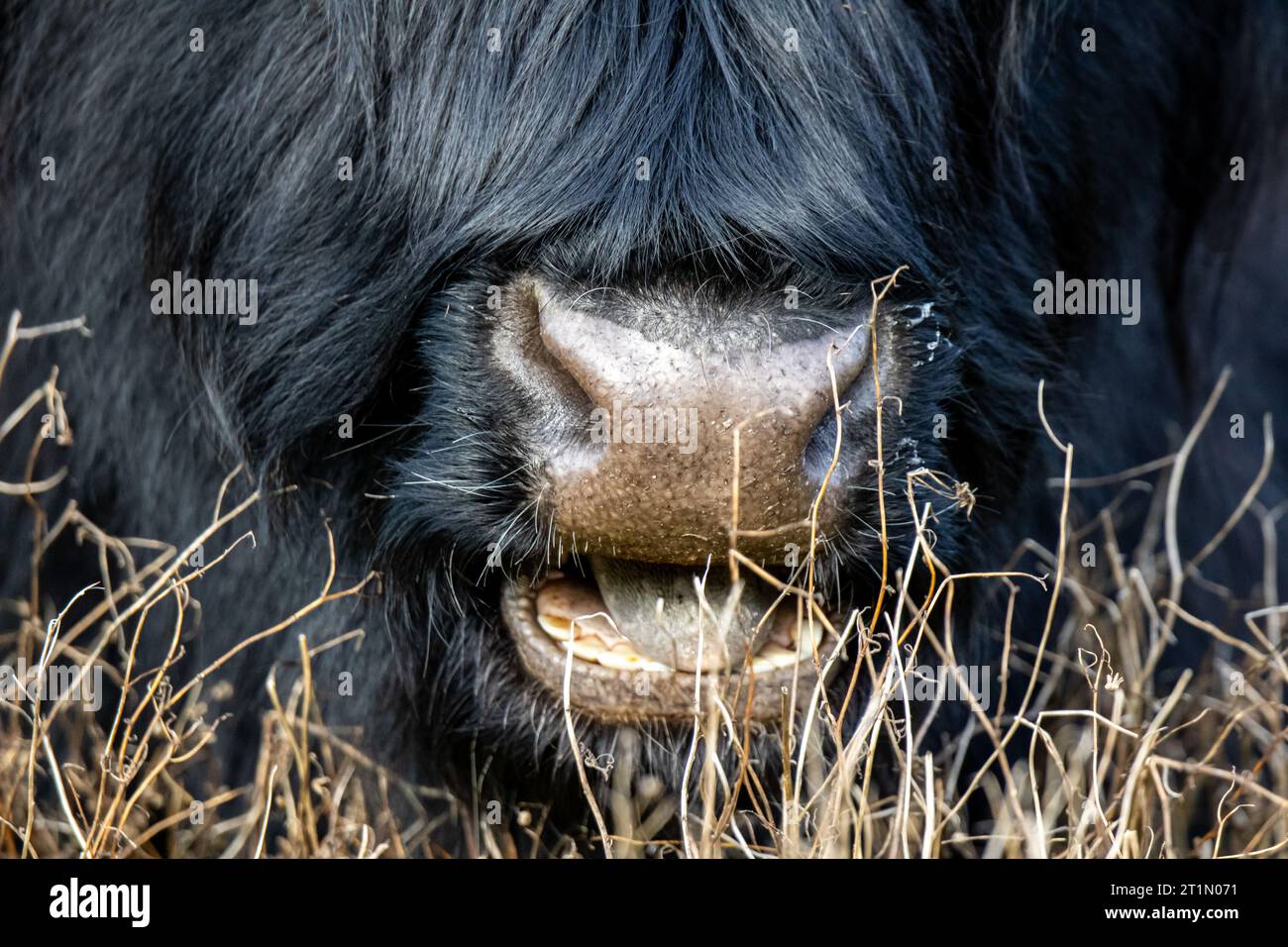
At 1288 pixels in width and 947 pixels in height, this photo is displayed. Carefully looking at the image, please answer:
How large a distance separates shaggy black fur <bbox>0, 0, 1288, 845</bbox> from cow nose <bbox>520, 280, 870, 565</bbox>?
55mm

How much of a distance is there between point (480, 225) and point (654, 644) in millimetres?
454

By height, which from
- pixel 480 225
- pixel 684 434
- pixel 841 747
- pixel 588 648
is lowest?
pixel 841 747

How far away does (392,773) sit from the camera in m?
2.08

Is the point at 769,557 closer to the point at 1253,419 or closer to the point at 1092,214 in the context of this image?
the point at 1092,214

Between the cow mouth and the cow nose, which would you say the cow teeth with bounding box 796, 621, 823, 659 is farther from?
the cow nose

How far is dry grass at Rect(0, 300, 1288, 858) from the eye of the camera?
169 centimetres

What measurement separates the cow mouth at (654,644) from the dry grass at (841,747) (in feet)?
0.09

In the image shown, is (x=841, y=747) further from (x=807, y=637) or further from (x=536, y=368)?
(x=536, y=368)

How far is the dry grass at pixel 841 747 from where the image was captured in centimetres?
169

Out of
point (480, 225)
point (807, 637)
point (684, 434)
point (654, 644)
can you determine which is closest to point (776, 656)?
point (807, 637)

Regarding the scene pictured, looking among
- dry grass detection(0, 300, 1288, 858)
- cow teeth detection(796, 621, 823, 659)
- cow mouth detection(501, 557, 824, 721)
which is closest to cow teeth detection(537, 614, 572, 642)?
cow mouth detection(501, 557, 824, 721)

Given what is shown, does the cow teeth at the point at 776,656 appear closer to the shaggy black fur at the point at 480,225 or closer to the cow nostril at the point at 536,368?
the shaggy black fur at the point at 480,225

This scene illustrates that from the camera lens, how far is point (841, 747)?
65.2 inches

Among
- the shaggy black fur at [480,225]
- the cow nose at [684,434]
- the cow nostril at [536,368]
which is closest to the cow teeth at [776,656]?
the shaggy black fur at [480,225]
